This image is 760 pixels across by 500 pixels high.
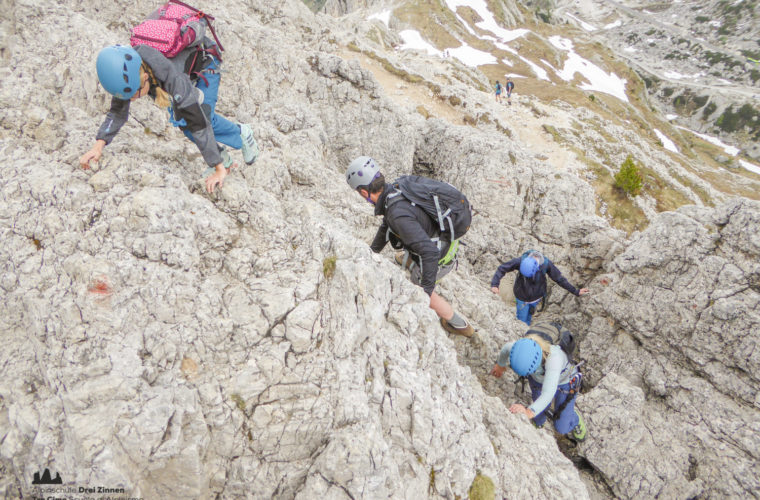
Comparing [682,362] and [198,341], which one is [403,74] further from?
[198,341]

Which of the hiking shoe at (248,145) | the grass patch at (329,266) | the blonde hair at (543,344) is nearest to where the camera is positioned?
the grass patch at (329,266)

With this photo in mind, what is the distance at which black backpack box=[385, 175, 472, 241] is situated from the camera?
8438 millimetres

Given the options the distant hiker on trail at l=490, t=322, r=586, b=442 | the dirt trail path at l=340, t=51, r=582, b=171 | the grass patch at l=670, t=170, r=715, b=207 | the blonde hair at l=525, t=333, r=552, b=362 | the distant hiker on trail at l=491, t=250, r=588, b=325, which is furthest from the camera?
the grass patch at l=670, t=170, r=715, b=207

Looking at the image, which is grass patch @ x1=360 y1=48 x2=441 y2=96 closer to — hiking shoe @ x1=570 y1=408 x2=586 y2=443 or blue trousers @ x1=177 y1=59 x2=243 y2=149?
blue trousers @ x1=177 y1=59 x2=243 y2=149

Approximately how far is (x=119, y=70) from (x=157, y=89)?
74cm

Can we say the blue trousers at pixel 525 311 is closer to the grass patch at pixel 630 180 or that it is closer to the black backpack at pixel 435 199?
the black backpack at pixel 435 199

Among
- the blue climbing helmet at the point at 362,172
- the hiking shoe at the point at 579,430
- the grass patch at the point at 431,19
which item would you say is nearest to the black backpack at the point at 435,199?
the blue climbing helmet at the point at 362,172

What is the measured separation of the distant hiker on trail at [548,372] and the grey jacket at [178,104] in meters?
8.92

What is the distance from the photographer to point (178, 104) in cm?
677

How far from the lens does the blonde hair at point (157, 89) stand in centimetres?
646

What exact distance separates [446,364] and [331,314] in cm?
311

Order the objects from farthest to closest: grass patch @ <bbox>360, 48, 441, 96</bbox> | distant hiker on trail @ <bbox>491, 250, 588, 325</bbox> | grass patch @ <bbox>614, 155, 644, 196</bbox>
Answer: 1. grass patch @ <bbox>360, 48, 441, 96</bbox>
2. grass patch @ <bbox>614, 155, 644, 196</bbox>
3. distant hiker on trail @ <bbox>491, 250, 588, 325</bbox>

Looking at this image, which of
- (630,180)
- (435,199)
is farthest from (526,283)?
(630,180)

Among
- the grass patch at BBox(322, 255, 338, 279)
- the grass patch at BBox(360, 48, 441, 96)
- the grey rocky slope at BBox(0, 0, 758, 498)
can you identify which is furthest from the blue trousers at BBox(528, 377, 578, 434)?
the grass patch at BBox(360, 48, 441, 96)
